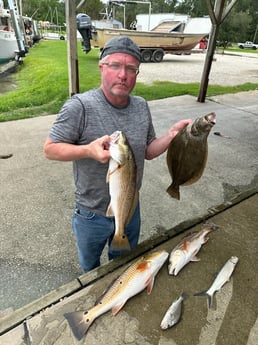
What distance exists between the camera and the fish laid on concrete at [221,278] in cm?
193

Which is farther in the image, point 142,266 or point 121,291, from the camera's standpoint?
point 142,266

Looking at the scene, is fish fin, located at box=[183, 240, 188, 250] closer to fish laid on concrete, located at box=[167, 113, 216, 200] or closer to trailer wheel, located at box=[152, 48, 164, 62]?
fish laid on concrete, located at box=[167, 113, 216, 200]

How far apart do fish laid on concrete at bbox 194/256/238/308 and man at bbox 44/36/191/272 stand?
797 mm

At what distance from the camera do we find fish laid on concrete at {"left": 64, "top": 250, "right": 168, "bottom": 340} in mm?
1686

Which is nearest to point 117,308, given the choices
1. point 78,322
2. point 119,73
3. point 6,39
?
point 78,322

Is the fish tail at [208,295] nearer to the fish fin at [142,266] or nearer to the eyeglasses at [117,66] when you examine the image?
the fish fin at [142,266]

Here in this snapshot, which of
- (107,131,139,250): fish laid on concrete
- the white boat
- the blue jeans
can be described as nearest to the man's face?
(107,131,139,250): fish laid on concrete

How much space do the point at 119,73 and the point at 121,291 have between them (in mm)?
1326

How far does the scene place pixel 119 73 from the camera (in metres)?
1.62

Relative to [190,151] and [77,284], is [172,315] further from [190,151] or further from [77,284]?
[190,151]

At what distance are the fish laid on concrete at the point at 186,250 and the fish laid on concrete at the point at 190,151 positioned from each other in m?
0.52

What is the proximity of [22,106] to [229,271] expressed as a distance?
27.0 feet

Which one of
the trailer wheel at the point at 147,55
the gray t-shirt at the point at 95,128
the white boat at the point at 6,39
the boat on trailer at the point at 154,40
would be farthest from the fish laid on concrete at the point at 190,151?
the white boat at the point at 6,39

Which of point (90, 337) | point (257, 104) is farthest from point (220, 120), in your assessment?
point (90, 337)
